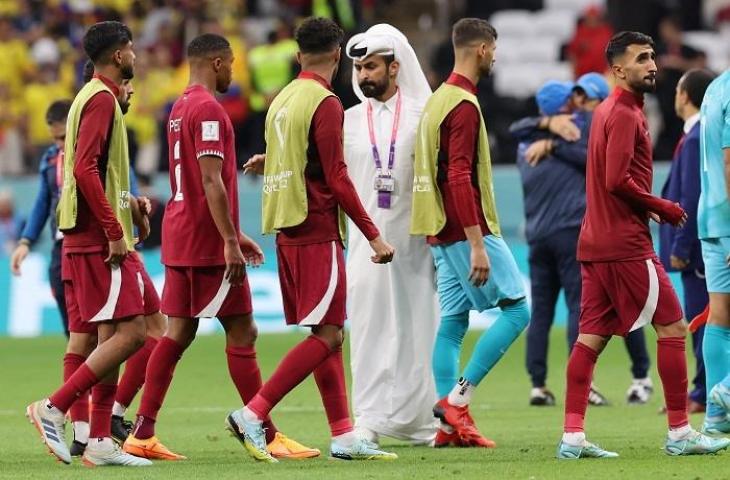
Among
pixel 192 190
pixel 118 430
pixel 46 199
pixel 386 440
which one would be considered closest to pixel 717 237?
pixel 386 440

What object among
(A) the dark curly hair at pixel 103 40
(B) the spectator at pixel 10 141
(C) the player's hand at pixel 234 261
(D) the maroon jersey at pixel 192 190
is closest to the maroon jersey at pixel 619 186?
(C) the player's hand at pixel 234 261

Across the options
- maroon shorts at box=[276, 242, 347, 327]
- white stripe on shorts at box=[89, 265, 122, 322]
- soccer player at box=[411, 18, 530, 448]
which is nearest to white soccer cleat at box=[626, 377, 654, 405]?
soccer player at box=[411, 18, 530, 448]

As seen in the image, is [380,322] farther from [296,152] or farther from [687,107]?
[687,107]

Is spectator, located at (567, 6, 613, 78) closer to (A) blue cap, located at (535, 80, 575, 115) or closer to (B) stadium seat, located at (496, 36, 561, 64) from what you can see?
(B) stadium seat, located at (496, 36, 561, 64)

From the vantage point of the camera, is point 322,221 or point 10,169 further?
point 10,169

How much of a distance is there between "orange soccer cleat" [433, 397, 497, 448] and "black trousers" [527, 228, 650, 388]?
288 cm

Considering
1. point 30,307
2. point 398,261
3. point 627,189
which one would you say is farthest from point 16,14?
point 627,189

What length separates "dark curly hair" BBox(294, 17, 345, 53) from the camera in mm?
8781

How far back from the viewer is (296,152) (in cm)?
866

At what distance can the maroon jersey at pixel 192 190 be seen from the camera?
872 centimetres

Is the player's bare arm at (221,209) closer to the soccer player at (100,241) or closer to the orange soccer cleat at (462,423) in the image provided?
the soccer player at (100,241)

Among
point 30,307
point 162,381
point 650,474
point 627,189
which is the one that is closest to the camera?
point 650,474

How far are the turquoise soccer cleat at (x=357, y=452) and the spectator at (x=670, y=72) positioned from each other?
493 inches

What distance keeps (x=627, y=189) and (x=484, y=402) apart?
4.25 metres
